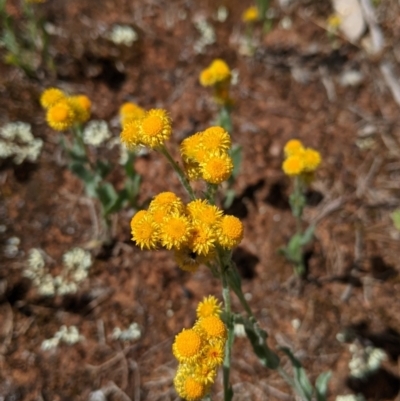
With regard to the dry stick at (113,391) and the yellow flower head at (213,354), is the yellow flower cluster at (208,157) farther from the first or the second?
the dry stick at (113,391)

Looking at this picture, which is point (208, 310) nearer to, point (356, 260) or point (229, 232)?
point (229, 232)

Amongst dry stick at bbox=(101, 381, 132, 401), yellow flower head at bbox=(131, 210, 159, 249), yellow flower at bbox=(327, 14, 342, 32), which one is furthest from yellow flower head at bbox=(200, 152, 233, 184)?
yellow flower at bbox=(327, 14, 342, 32)

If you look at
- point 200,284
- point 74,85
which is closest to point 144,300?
point 200,284

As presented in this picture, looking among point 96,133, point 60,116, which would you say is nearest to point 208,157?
point 60,116

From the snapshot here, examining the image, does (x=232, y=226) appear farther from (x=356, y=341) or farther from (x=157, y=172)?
(x=157, y=172)

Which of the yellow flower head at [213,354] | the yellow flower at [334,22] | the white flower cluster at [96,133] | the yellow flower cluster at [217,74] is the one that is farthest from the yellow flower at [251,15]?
the yellow flower head at [213,354]

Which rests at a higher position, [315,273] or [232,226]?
[232,226]
